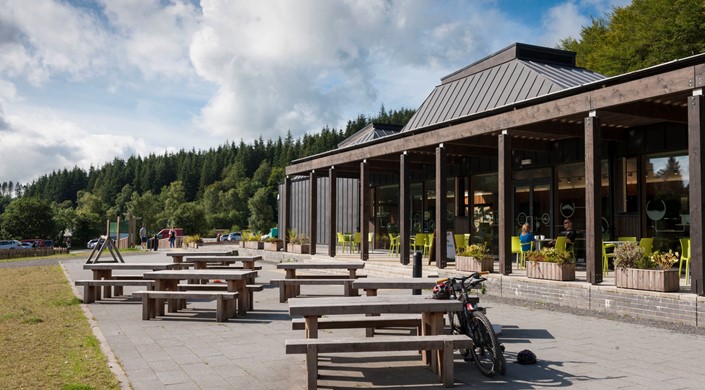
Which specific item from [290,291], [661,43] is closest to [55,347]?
[290,291]

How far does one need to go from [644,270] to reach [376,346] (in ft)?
18.5

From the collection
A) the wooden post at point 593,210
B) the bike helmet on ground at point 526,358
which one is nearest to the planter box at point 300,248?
the wooden post at point 593,210

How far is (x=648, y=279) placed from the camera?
8.77 meters

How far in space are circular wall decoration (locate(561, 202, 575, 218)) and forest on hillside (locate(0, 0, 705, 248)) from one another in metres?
19.4

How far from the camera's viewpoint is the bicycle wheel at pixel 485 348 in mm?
5422

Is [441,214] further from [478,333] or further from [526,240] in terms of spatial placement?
[478,333]

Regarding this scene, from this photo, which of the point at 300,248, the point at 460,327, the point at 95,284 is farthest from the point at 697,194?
the point at 300,248

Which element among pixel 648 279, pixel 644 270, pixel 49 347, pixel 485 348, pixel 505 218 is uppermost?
pixel 505 218

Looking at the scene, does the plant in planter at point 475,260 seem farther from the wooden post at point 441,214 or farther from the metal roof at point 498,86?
the metal roof at point 498,86

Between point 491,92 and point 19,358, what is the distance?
16250 mm

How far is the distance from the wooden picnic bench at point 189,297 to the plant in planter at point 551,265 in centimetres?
564

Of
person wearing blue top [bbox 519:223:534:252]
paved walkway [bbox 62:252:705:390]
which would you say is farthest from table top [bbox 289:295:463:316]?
person wearing blue top [bbox 519:223:534:252]

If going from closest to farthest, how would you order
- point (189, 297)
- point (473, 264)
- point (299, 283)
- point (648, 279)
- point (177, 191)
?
point (189, 297) < point (648, 279) < point (299, 283) < point (473, 264) < point (177, 191)

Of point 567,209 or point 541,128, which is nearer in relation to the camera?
point 541,128
